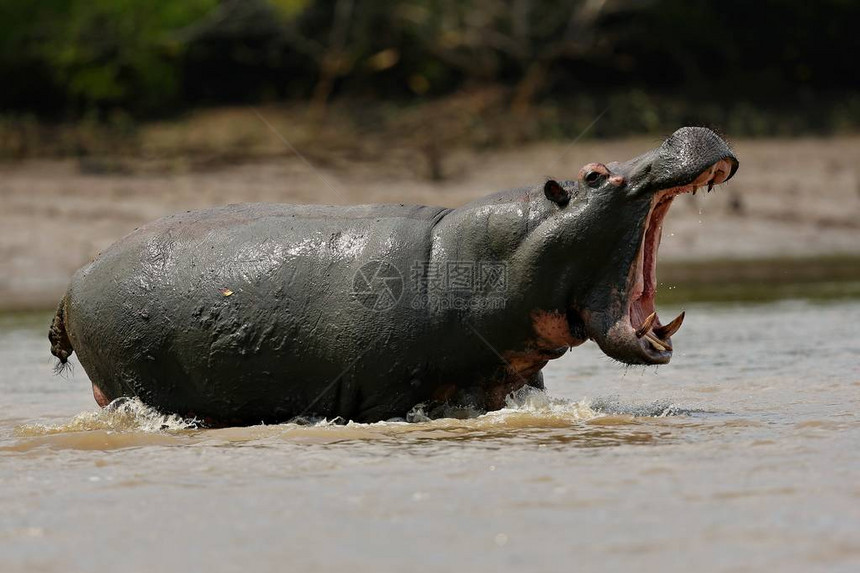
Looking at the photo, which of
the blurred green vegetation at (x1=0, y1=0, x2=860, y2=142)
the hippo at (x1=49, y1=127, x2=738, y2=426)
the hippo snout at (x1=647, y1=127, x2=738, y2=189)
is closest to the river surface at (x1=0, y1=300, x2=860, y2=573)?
the hippo at (x1=49, y1=127, x2=738, y2=426)

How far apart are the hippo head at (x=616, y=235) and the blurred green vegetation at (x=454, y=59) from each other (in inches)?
573

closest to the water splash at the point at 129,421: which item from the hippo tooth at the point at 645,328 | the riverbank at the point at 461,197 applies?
the hippo tooth at the point at 645,328

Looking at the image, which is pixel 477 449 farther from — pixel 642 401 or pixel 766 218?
pixel 766 218

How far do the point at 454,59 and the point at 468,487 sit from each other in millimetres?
17560

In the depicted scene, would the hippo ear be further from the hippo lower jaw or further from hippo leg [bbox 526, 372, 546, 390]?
hippo leg [bbox 526, 372, 546, 390]

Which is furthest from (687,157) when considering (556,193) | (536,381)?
(536,381)

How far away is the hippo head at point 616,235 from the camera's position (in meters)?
5.97

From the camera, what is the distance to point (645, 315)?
621cm

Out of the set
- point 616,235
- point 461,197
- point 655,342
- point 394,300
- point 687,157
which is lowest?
point 655,342

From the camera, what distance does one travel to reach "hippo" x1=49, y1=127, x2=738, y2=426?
19.8ft

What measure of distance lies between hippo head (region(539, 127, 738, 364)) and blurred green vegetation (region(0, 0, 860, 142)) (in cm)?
1454

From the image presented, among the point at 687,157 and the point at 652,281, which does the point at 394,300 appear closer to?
the point at 652,281

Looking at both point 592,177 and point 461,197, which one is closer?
point 592,177

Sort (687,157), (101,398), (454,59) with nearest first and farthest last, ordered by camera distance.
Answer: (687,157), (101,398), (454,59)
